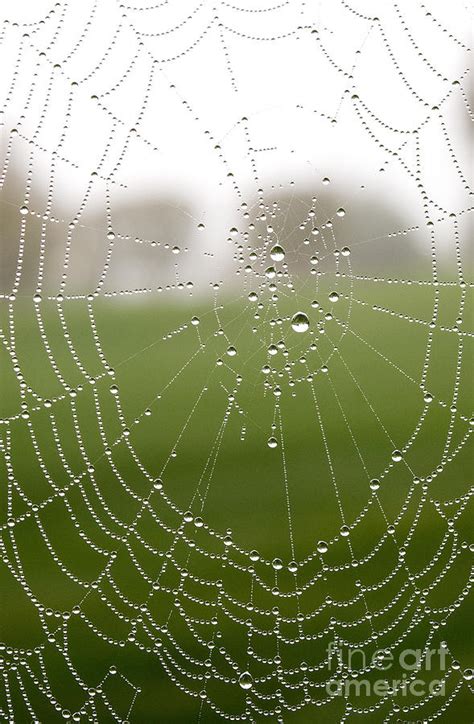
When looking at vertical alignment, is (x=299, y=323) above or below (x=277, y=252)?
below

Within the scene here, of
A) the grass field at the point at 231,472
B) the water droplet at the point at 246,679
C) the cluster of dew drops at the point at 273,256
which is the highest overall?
the cluster of dew drops at the point at 273,256

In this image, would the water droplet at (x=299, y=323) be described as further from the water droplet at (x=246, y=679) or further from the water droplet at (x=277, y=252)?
the water droplet at (x=246, y=679)

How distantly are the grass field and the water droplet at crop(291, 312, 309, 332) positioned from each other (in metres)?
0.17

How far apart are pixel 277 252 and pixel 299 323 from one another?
220 millimetres

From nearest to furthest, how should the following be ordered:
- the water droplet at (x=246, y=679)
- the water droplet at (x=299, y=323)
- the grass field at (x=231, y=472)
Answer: the water droplet at (x=246, y=679)
the water droplet at (x=299, y=323)
the grass field at (x=231, y=472)

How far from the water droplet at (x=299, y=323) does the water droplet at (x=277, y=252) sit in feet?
0.59

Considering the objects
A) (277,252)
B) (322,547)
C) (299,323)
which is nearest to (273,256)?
(277,252)

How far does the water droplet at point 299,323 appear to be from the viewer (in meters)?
2.74

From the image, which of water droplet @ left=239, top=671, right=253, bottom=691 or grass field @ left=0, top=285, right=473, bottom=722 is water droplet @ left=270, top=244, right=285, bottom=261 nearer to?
grass field @ left=0, top=285, right=473, bottom=722

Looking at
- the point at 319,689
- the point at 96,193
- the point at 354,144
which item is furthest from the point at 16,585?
the point at 354,144

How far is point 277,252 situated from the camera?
9.09 ft

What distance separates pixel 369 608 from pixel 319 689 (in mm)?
434

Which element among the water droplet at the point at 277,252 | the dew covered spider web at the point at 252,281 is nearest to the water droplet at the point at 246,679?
the dew covered spider web at the point at 252,281

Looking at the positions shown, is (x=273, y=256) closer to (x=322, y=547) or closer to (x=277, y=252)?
(x=277, y=252)
